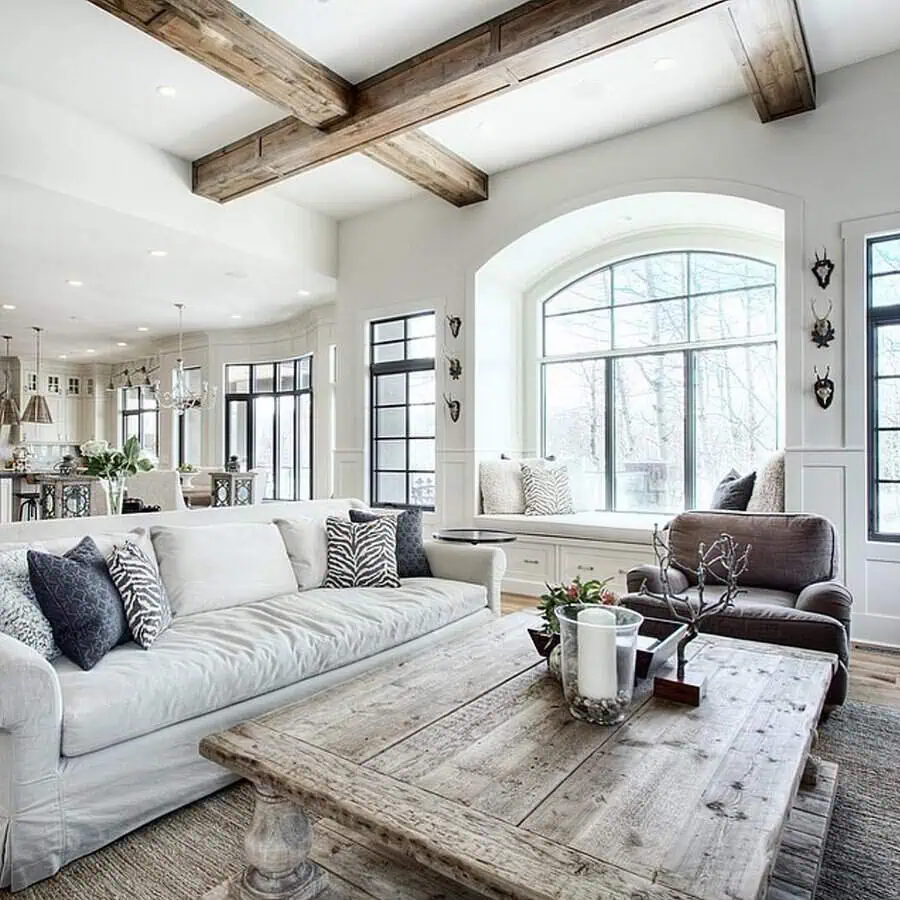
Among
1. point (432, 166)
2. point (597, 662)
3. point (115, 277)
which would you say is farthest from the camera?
point (115, 277)

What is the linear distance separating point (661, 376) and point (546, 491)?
1411 mm

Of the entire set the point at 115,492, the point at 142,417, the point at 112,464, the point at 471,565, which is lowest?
the point at 471,565

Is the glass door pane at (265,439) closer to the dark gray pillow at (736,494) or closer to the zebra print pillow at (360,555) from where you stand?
the zebra print pillow at (360,555)

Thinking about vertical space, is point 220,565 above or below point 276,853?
above

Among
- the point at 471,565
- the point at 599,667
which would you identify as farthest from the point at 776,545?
the point at 599,667

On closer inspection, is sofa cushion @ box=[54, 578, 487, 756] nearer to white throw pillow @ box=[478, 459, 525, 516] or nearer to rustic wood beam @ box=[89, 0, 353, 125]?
white throw pillow @ box=[478, 459, 525, 516]

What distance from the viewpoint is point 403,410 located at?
617cm

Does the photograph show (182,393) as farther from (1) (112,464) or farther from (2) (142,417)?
(2) (142,417)

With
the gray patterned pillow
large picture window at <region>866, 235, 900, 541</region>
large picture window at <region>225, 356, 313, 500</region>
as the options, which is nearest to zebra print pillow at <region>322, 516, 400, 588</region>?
the gray patterned pillow

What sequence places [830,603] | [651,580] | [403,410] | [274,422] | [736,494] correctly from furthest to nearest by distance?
[274,422] < [403,410] < [736,494] < [651,580] < [830,603]

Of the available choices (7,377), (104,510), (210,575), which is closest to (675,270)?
(210,575)

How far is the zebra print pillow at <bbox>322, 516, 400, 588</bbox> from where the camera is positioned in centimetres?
331

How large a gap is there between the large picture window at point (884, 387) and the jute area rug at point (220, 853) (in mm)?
1961

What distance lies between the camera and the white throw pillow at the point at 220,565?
271 cm
